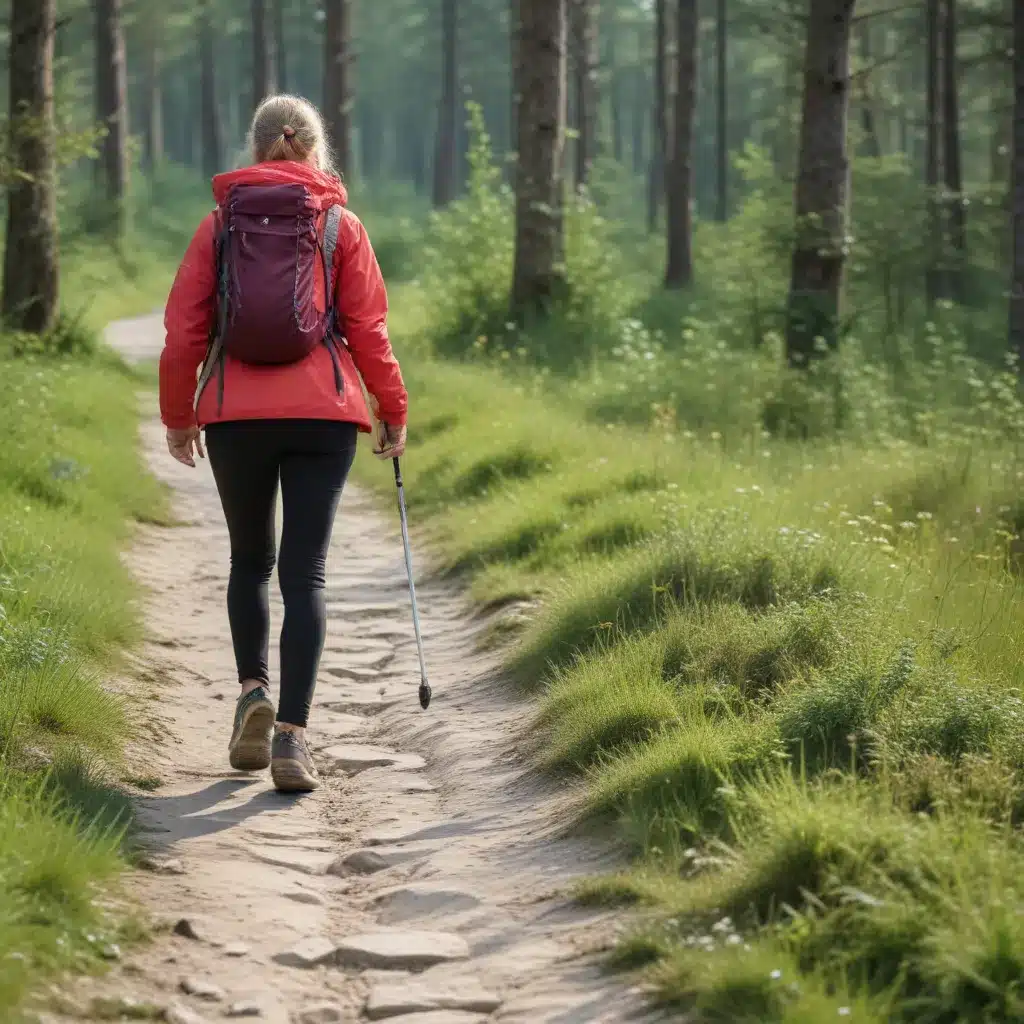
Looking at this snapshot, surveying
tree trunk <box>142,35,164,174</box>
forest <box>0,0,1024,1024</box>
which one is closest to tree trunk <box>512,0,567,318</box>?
forest <box>0,0,1024,1024</box>

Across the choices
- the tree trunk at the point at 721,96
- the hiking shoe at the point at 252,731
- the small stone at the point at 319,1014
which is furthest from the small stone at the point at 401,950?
the tree trunk at the point at 721,96

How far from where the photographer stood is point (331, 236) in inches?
206

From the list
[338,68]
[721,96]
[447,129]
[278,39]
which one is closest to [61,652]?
[338,68]

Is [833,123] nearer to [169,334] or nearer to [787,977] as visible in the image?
[169,334]

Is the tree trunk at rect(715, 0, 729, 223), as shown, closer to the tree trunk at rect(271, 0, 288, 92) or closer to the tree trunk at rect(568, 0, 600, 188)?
the tree trunk at rect(568, 0, 600, 188)

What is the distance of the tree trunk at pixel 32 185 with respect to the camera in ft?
47.1

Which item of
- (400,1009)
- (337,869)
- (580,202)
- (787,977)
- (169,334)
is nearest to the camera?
(787,977)

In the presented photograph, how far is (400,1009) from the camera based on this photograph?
3.75 metres

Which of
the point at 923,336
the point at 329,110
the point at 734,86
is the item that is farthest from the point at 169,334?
the point at 734,86

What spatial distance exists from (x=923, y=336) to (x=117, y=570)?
16.3m

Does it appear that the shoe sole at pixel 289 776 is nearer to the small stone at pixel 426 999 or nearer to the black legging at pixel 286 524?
the black legging at pixel 286 524

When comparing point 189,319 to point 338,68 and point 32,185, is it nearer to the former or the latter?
point 32,185

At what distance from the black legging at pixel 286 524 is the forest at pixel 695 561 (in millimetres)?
684

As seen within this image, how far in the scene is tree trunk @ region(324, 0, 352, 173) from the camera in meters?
26.6
